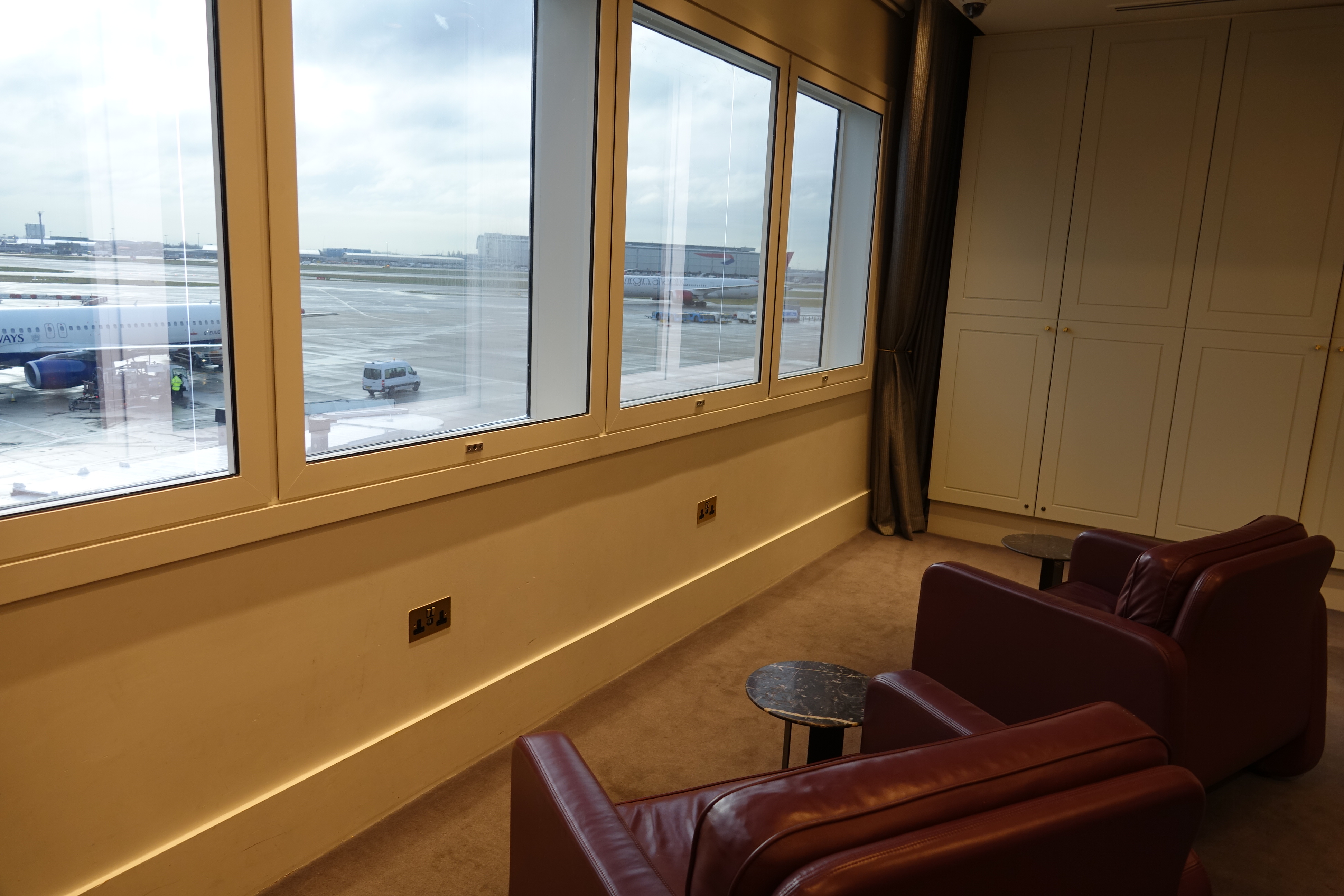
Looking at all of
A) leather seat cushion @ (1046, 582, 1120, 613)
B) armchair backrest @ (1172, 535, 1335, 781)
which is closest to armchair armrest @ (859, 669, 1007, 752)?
armchair backrest @ (1172, 535, 1335, 781)

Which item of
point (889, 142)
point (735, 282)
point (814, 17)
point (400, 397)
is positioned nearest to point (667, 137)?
point (735, 282)

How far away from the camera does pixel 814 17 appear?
346 cm

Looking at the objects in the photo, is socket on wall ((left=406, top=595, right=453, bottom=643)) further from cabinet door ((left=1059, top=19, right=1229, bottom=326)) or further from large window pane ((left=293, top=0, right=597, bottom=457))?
cabinet door ((left=1059, top=19, right=1229, bottom=326))

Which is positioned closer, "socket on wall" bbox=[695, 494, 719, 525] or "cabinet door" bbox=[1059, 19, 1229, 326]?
"socket on wall" bbox=[695, 494, 719, 525]

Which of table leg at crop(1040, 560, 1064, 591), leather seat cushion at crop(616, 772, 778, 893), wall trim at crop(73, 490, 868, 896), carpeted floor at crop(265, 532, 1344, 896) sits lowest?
carpeted floor at crop(265, 532, 1344, 896)

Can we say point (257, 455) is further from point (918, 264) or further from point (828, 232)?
A: point (918, 264)

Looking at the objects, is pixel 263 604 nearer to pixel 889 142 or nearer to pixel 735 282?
pixel 735 282

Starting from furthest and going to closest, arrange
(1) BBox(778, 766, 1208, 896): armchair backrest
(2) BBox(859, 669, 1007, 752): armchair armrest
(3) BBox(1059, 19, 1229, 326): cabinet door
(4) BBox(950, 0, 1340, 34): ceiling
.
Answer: (3) BBox(1059, 19, 1229, 326): cabinet door → (4) BBox(950, 0, 1340, 34): ceiling → (2) BBox(859, 669, 1007, 752): armchair armrest → (1) BBox(778, 766, 1208, 896): armchair backrest

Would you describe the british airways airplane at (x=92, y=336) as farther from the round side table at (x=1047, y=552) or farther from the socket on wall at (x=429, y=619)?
the round side table at (x=1047, y=552)

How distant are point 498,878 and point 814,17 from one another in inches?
124

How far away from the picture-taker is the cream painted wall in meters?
Answer: 1.53

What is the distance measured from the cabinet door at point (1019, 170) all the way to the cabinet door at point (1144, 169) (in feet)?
0.24

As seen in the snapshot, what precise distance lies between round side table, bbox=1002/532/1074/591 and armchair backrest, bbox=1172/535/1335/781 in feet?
2.63

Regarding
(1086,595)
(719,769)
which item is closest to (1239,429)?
(1086,595)
